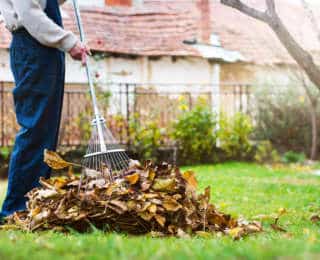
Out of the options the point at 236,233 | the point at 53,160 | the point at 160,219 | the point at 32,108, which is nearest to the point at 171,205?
the point at 160,219

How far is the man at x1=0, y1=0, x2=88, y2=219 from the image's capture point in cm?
432

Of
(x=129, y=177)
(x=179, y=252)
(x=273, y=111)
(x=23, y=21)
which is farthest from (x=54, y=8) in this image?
(x=273, y=111)

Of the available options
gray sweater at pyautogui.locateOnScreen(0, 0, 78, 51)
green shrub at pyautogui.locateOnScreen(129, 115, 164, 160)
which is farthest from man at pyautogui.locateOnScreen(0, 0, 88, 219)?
green shrub at pyautogui.locateOnScreen(129, 115, 164, 160)

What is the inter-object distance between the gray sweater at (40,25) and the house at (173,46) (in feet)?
33.8

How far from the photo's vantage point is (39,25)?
4223 millimetres

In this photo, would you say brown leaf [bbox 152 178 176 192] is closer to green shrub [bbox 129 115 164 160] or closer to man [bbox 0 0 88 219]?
man [bbox 0 0 88 219]

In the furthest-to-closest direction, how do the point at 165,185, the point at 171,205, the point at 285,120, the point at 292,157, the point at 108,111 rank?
the point at 285,120 → the point at 108,111 → the point at 292,157 → the point at 165,185 → the point at 171,205

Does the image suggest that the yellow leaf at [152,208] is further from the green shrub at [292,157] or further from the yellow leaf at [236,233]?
the green shrub at [292,157]

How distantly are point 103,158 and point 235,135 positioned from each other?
27.6ft

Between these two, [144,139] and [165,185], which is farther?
[144,139]

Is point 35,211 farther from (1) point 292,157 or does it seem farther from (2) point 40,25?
(1) point 292,157

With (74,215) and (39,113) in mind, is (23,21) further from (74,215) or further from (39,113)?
(74,215)

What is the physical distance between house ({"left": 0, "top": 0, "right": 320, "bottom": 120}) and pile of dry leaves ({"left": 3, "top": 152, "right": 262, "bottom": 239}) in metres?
10.5

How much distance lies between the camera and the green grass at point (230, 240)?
2.09 metres
